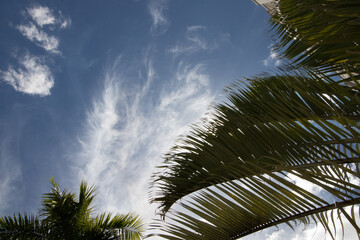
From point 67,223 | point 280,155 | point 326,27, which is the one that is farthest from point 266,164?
point 67,223

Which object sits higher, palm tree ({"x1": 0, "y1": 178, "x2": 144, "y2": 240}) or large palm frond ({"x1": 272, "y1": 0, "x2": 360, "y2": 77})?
palm tree ({"x1": 0, "y1": 178, "x2": 144, "y2": 240})

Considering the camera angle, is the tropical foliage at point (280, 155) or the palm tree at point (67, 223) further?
the palm tree at point (67, 223)

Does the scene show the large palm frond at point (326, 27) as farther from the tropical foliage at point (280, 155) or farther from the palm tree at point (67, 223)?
the palm tree at point (67, 223)

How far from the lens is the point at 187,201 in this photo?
68.5 inches

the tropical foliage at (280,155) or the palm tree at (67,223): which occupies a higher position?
the palm tree at (67,223)

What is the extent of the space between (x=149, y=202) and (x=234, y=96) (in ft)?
4.29

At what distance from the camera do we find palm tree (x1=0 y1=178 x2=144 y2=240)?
21.7 feet

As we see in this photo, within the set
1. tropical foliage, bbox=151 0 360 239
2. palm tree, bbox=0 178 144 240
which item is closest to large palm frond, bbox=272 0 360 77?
tropical foliage, bbox=151 0 360 239

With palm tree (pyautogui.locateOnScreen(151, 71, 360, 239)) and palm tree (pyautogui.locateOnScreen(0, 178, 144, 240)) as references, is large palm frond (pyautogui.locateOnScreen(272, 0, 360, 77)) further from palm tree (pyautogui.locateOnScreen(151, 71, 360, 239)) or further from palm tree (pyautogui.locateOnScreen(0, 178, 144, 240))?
palm tree (pyautogui.locateOnScreen(0, 178, 144, 240))

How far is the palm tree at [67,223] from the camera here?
6.63 m

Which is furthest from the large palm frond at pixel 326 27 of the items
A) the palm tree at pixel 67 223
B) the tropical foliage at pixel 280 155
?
the palm tree at pixel 67 223

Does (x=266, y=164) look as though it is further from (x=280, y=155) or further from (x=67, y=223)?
(x=67, y=223)

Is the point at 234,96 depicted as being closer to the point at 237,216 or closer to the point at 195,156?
the point at 195,156

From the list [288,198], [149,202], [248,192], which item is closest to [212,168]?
[248,192]
